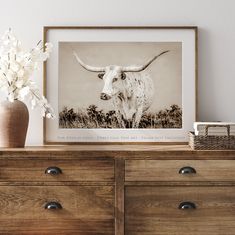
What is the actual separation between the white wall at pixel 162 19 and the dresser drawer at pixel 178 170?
52 centimetres

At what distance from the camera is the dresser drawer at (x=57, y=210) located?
1.98 meters

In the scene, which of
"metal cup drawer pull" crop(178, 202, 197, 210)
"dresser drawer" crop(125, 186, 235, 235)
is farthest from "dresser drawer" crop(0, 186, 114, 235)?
"metal cup drawer pull" crop(178, 202, 197, 210)

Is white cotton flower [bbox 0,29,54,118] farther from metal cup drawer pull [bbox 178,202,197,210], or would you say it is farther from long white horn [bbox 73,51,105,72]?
metal cup drawer pull [bbox 178,202,197,210]

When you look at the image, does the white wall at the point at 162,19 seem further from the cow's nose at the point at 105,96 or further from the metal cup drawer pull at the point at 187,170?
the metal cup drawer pull at the point at 187,170

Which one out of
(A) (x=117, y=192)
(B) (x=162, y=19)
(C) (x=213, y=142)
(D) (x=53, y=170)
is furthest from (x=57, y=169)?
(B) (x=162, y=19)

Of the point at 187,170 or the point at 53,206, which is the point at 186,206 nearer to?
the point at 187,170

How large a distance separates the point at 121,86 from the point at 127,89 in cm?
4

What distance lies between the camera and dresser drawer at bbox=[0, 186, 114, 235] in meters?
1.98

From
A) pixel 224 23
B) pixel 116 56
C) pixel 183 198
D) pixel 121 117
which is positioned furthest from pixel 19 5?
pixel 183 198

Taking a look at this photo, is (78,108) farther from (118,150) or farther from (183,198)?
(183,198)

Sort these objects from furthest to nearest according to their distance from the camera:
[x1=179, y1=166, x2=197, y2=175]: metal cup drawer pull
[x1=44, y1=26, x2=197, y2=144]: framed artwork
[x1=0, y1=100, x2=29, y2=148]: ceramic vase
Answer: [x1=44, y1=26, x2=197, y2=144]: framed artwork → [x1=0, y1=100, x2=29, y2=148]: ceramic vase → [x1=179, y1=166, x2=197, y2=175]: metal cup drawer pull

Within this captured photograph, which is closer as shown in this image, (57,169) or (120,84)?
(57,169)

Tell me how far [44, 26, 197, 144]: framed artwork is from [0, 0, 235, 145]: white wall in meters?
0.07

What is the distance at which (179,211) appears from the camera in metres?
1.98
